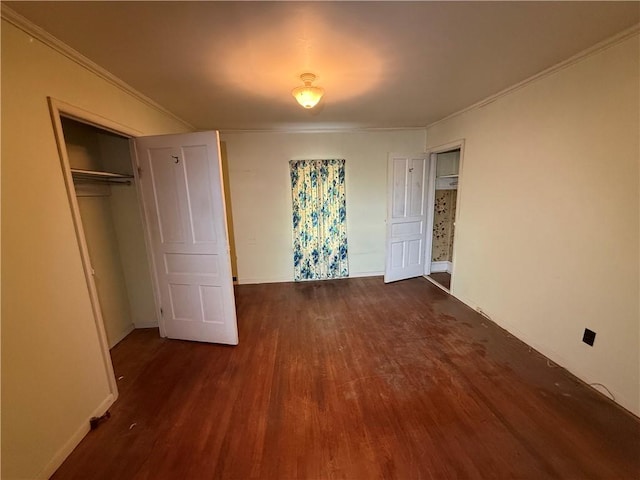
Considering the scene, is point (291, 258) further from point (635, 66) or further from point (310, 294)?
point (635, 66)

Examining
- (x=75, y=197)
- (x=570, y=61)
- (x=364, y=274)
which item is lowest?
(x=364, y=274)

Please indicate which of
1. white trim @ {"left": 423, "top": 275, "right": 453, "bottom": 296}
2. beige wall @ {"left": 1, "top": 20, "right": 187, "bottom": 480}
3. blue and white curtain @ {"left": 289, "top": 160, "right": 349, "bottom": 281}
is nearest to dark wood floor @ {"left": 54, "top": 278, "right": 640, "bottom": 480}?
beige wall @ {"left": 1, "top": 20, "right": 187, "bottom": 480}

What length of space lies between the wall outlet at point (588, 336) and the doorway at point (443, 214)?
→ 2.04 meters

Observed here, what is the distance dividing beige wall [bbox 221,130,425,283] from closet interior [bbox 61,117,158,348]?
5.14ft

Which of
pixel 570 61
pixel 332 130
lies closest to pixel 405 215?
pixel 332 130

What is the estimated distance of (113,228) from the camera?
2.80m

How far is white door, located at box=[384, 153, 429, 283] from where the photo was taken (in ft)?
13.1

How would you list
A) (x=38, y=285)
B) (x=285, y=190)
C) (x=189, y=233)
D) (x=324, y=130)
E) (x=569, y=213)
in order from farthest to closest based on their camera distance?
(x=285, y=190), (x=324, y=130), (x=189, y=233), (x=569, y=213), (x=38, y=285)

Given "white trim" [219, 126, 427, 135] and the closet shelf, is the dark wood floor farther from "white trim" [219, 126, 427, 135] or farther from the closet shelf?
"white trim" [219, 126, 427, 135]

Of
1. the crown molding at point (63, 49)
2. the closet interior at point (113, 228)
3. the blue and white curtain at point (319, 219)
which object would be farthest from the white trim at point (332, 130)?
the closet interior at point (113, 228)

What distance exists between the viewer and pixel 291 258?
4.47 m

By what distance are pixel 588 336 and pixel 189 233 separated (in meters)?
3.45

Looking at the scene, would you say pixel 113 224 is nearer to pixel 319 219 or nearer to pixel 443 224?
pixel 319 219

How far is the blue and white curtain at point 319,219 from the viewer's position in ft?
13.8
